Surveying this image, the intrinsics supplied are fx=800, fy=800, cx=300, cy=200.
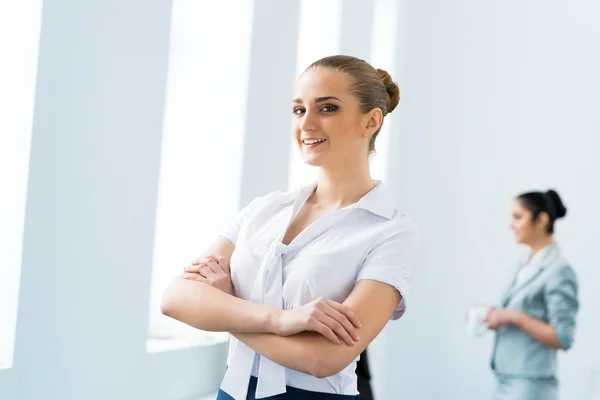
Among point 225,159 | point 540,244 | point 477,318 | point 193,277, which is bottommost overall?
point 477,318

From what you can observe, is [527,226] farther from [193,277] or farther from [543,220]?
[193,277]

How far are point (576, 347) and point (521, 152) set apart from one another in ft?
4.56

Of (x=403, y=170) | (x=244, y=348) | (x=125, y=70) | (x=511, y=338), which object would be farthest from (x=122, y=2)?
(x=403, y=170)

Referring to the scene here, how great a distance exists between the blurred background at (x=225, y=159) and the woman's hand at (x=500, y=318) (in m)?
1.15

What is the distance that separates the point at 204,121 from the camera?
313cm

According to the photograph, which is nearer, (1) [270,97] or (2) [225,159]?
(2) [225,159]

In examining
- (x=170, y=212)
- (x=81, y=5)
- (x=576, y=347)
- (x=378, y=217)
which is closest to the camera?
(x=378, y=217)

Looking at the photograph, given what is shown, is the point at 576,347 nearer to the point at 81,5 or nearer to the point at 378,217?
the point at 378,217

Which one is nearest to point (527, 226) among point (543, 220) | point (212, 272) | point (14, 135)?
point (543, 220)

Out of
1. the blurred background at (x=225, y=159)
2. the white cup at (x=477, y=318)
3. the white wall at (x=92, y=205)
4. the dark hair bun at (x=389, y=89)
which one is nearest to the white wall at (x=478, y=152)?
the blurred background at (x=225, y=159)

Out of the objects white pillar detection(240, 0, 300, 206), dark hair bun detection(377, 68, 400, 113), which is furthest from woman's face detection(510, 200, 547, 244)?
dark hair bun detection(377, 68, 400, 113)

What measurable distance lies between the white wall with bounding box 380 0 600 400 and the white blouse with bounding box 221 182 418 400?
3860mm

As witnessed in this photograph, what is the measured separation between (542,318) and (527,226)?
1.65ft

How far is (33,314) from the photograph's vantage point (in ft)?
6.20
